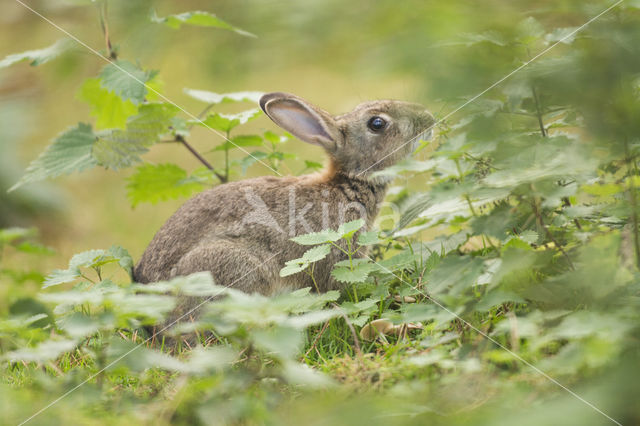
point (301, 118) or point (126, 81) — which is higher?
point (126, 81)

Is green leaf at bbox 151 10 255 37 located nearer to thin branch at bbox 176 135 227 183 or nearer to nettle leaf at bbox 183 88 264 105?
nettle leaf at bbox 183 88 264 105

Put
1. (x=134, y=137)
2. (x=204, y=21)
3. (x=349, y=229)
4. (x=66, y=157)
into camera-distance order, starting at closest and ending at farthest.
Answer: (x=204, y=21) → (x=349, y=229) → (x=66, y=157) → (x=134, y=137)

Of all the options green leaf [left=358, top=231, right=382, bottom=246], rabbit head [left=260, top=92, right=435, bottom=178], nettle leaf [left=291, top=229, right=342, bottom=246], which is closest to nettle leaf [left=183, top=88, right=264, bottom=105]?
rabbit head [left=260, top=92, right=435, bottom=178]

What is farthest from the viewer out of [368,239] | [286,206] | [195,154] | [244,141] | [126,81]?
[195,154]

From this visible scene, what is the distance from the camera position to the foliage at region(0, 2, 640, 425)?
1503 mm

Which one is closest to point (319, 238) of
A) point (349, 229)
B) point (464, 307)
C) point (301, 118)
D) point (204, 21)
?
point (349, 229)

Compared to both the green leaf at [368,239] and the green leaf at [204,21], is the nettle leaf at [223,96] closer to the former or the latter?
the green leaf at [368,239]

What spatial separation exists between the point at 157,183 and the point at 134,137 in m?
0.51

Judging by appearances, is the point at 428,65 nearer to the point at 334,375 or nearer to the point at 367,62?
the point at 367,62

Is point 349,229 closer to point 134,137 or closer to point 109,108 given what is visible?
point 134,137

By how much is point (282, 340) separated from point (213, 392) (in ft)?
1.18

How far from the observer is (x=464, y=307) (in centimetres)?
256

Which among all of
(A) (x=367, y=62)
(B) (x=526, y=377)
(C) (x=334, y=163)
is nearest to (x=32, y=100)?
(A) (x=367, y=62)

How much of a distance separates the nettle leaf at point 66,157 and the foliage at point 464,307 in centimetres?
3
